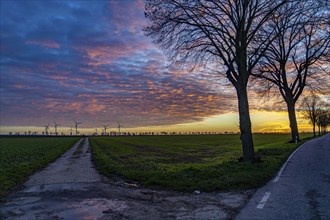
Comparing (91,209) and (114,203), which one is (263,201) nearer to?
(114,203)

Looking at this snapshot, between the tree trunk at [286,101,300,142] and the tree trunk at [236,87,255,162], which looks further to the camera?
the tree trunk at [286,101,300,142]

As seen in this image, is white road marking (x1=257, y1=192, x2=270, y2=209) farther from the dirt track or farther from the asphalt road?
the dirt track

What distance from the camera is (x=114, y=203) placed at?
28.4ft

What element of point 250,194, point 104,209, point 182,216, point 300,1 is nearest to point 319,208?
point 250,194

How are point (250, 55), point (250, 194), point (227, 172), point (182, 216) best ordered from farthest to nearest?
point (250, 55) < point (227, 172) < point (250, 194) < point (182, 216)

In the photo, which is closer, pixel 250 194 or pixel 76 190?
pixel 250 194

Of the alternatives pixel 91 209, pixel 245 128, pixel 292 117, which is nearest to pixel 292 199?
pixel 91 209

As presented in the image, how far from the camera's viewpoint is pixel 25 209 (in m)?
8.00

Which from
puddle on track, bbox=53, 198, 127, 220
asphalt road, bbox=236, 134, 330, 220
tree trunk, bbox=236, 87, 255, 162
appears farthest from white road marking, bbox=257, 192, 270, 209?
tree trunk, bbox=236, 87, 255, 162

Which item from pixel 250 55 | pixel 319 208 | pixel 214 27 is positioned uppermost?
pixel 214 27

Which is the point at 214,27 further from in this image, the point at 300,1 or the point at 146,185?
the point at 146,185

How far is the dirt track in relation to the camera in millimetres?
7367

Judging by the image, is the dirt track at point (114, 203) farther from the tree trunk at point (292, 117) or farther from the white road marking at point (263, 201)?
the tree trunk at point (292, 117)

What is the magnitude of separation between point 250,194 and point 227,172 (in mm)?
3508
